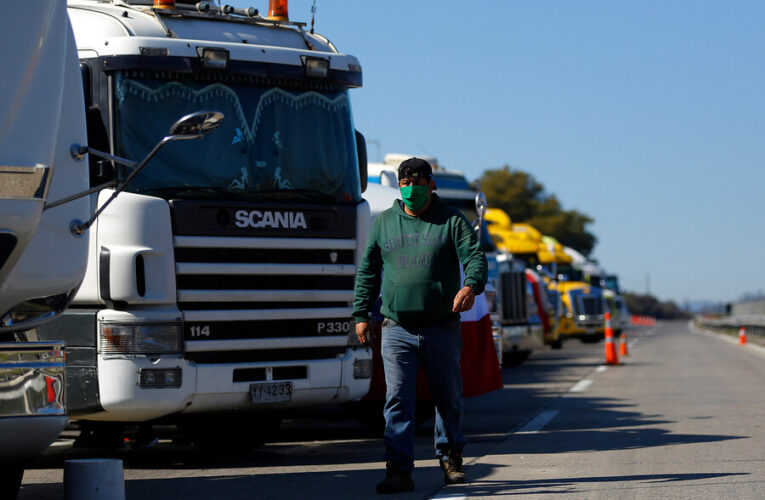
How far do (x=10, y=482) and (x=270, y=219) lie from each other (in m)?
3.19

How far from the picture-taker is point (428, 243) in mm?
8562

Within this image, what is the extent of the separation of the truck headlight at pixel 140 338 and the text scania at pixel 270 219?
0.91 meters

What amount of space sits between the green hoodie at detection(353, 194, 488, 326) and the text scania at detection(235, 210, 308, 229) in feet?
4.09

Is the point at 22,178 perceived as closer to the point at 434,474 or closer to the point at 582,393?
the point at 434,474

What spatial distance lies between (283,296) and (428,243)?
1.72 meters

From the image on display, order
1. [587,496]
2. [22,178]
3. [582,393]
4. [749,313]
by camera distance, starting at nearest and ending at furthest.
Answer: [22,178]
[587,496]
[582,393]
[749,313]

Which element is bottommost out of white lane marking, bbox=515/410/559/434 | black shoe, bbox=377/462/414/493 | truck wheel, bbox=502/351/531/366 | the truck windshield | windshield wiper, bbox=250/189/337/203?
black shoe, bbox=377/462/414/493

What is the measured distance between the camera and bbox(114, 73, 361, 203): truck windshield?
370 inches

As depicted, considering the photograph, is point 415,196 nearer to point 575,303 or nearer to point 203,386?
point 203,386

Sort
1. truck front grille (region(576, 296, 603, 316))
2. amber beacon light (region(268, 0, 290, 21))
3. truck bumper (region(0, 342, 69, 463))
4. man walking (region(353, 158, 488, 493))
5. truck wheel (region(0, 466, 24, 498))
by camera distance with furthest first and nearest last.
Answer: truck front grille (region(576, 296, 603, 316))
amber beacon light (region(268, 0, 290, 21))
man walking (region(353, 158, 488, 493))
truck wheel (region(0, 466, 24, 498))
truck bumper (region(0, 342, 69, 463))

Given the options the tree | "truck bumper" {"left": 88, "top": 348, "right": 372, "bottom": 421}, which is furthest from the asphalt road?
the tree

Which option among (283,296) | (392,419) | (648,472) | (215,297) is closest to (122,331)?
(215,297)

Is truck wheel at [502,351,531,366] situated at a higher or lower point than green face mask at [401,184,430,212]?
lower

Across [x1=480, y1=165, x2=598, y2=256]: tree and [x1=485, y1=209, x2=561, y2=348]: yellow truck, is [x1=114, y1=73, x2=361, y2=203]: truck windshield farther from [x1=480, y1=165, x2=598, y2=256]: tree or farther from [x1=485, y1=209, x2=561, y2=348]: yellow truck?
[x1=480, y1=165, x2=598, y2=256]: tree
